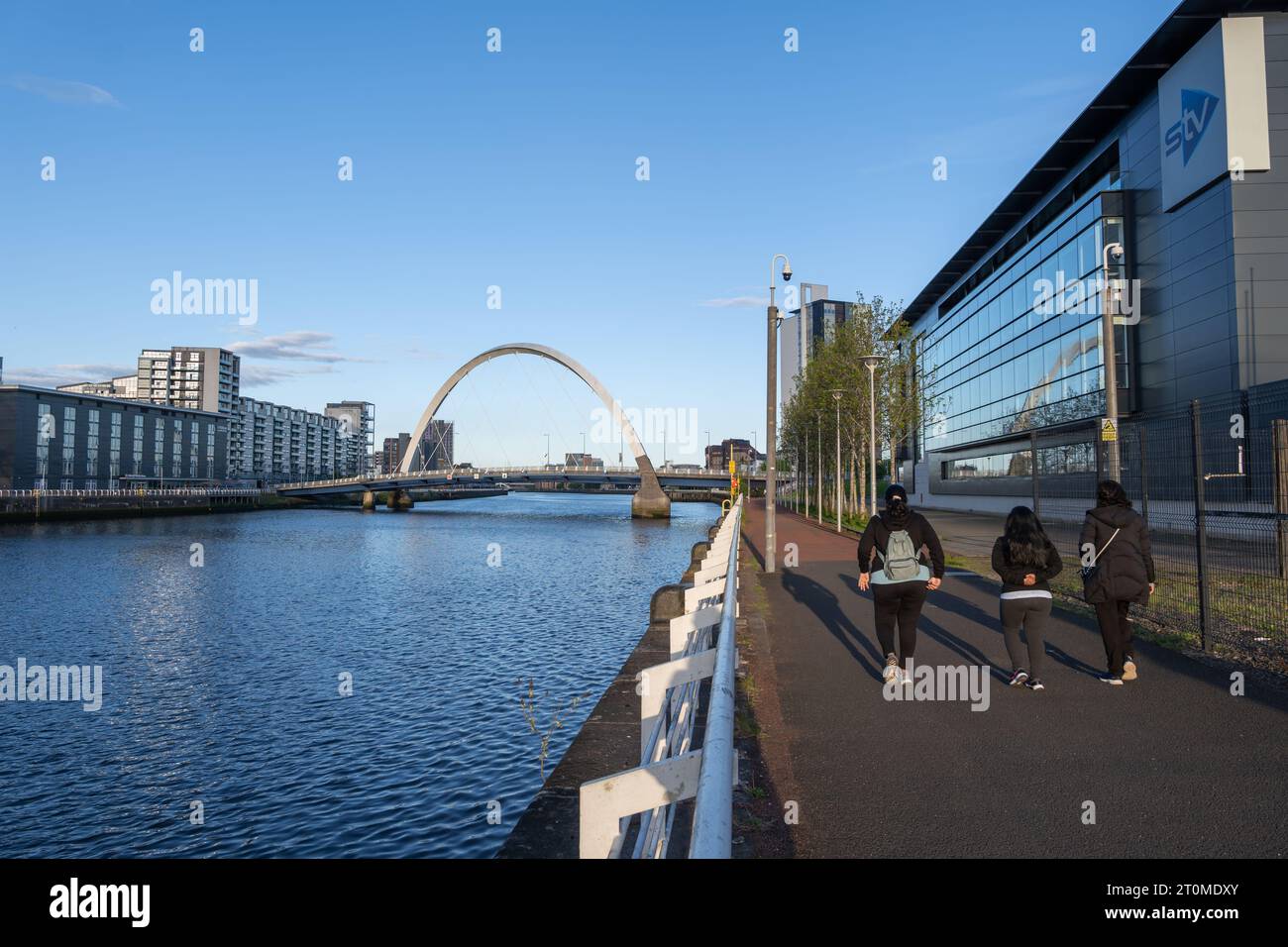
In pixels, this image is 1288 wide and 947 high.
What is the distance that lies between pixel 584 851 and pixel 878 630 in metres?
Result: 6.57

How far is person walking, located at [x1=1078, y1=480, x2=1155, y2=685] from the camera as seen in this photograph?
863 cm

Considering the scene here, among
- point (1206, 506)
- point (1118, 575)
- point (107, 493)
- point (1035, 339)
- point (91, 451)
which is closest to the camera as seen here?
point (1118, 575)

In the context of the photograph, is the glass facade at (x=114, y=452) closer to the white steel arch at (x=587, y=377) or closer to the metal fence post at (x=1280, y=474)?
the white steel arch at (x=587, y=377)

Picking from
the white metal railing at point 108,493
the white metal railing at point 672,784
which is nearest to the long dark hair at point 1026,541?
the white metal railing at point 672,784

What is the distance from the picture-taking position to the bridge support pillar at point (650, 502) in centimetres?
9044

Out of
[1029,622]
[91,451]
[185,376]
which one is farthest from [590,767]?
[185,376]

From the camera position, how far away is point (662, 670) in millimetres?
4512

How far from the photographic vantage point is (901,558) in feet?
27.9

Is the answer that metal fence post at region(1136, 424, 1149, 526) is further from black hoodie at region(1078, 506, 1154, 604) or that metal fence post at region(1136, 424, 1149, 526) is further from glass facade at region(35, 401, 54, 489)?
glass facade at region(35, 401, 54, 489)

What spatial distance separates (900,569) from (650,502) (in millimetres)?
82419

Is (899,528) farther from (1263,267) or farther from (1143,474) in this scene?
(1263,267)

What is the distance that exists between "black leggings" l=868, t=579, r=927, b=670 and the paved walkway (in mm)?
507
